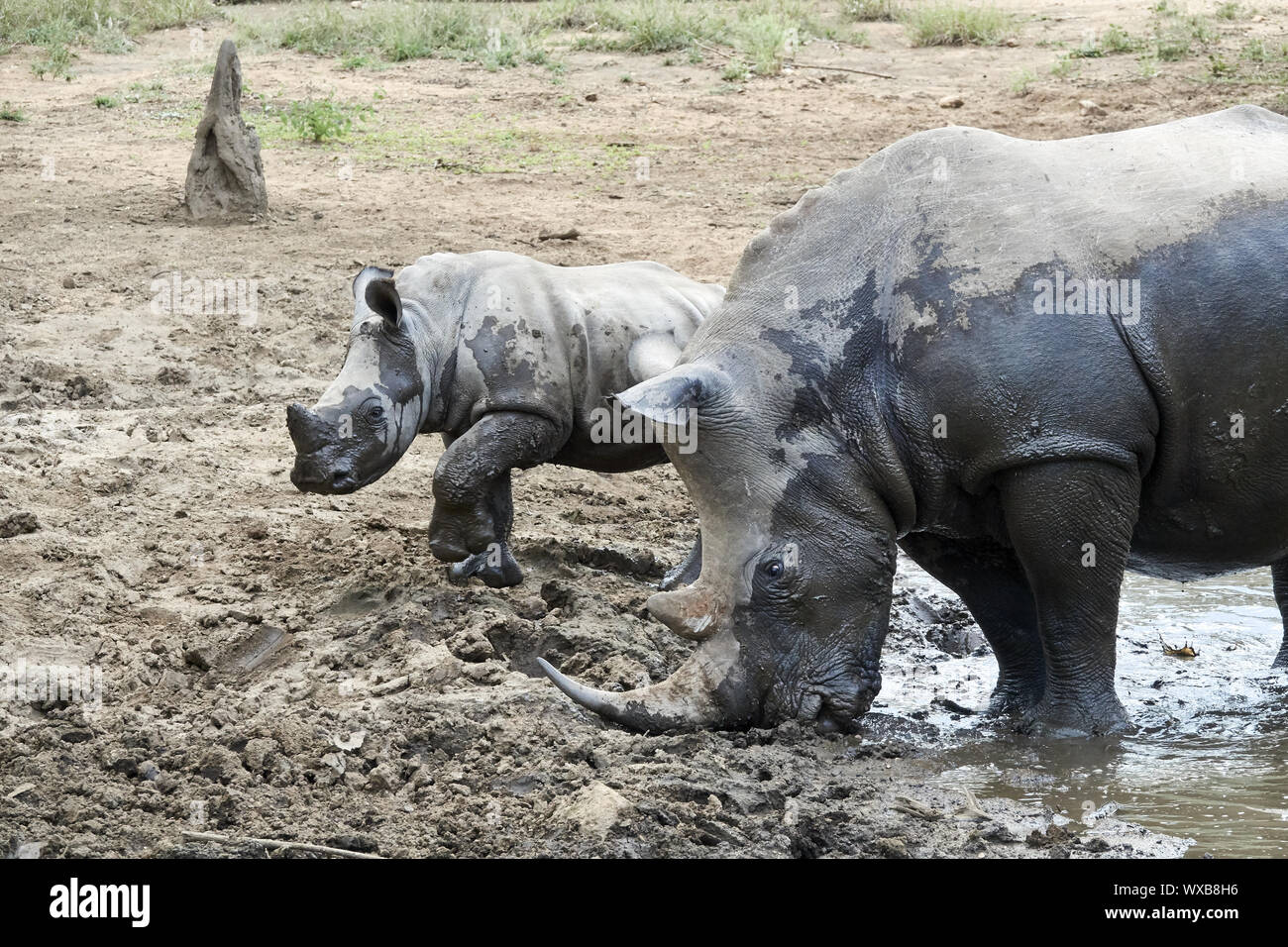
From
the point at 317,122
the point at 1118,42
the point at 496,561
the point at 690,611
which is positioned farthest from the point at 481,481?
the point at 1118,42

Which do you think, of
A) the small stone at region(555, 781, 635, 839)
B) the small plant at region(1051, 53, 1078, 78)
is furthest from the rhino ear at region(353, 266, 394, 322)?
the small plant at region(1051, 53, 1078, 78)

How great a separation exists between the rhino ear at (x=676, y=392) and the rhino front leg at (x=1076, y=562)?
89 cm

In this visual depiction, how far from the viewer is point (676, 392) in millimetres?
4699

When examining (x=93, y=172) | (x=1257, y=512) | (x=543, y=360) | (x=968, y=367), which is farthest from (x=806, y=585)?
(x=93, y=172)

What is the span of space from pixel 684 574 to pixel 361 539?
1425mm

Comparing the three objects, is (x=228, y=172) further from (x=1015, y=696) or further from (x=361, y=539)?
(x=1015, y=696)

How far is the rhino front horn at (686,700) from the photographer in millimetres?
4840

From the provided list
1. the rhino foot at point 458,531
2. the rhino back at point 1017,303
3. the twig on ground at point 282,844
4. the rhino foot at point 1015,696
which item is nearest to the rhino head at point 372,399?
the rhino foot at point 458,531

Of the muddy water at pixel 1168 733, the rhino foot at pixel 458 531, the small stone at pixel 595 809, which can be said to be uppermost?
the rhino foot at pixel 458 531

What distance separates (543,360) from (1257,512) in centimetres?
278

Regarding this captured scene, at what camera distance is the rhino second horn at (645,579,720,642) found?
4.88 m

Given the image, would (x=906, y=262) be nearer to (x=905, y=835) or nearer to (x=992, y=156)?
(x=992, y=156)

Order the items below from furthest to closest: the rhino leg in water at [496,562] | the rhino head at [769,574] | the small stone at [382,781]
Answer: the rhino leg in water at [496,562] → the rhino head at [769,574] → the small stone at [382,781]

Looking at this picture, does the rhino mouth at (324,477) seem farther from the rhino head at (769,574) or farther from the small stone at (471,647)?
the rhino head at (769,574)
